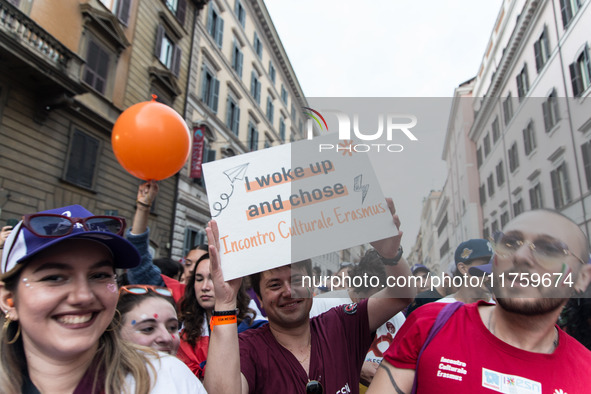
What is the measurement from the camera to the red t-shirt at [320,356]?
164cm

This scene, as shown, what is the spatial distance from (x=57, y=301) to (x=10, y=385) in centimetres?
28

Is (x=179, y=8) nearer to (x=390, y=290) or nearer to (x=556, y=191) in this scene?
(x=390, y=290)

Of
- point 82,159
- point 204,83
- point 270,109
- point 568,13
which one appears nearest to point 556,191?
point 568,13

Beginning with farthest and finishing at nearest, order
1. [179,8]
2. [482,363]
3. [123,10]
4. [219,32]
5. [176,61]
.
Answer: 1. [219,32]
2. [179,8]
3. [176,61]
4. [123,10]
5. [482,363]

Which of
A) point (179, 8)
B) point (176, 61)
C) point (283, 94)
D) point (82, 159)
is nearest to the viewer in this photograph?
point (82, 159)

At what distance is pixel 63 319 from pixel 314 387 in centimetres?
102

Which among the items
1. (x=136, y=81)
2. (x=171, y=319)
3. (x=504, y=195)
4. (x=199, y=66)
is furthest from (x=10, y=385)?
(x=199, y=66)

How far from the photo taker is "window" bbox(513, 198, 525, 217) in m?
1.51

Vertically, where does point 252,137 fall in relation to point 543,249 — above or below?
above

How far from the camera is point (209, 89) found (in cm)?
1788

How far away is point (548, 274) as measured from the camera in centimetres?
129

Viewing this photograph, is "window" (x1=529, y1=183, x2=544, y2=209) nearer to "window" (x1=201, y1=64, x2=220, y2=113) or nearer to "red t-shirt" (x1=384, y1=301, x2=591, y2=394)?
"red t-shirt" (x1=384, y1=301, x2=591, y2=394)

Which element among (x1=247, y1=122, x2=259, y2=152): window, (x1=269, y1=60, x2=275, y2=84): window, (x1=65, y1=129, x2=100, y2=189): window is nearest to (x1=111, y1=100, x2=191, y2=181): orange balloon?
(x1=65, y1=129, x2=100, y2=189): window

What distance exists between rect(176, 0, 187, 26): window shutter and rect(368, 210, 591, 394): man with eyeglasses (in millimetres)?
16518
